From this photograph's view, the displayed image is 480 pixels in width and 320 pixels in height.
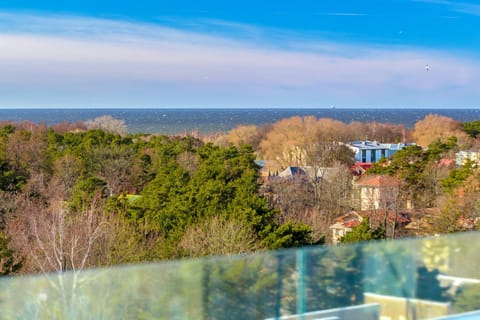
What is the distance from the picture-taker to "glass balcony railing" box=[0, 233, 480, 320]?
3.13 m

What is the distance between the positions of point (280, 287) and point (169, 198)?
20.8 meters

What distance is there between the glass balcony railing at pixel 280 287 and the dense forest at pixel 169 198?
11.0 meters

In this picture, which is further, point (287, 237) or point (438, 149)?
point (438, 149)

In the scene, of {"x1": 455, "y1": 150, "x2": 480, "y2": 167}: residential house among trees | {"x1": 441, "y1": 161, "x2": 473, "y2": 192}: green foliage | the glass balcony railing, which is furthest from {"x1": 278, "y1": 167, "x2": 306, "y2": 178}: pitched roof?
the glass balcony railing

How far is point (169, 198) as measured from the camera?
78.8 ft

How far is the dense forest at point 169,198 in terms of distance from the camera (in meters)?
18.5

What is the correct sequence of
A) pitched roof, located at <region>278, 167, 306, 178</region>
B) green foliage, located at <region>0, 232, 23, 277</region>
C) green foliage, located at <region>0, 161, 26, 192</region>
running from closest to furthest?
green foliage, located at <region>0, 232, 23, 277</region>, green foliage, located at <region>0, 161, 26, 192</region>, pitched roof, located at <region>278, 167, 306, 178</region>

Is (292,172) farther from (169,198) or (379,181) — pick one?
(169,198)

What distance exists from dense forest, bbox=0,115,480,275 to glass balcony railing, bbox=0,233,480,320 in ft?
36.2

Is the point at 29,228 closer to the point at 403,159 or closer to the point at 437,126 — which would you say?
the point at 403,159

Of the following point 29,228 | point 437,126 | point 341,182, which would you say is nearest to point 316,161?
point 341,182

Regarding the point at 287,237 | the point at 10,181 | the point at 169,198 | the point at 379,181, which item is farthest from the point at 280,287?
the point at 379,181

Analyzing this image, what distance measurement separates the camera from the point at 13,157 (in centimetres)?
3497

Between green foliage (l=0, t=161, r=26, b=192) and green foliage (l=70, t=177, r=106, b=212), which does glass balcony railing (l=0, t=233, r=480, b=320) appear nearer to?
green foliage (l=70, t=177, r=106, b=212)
